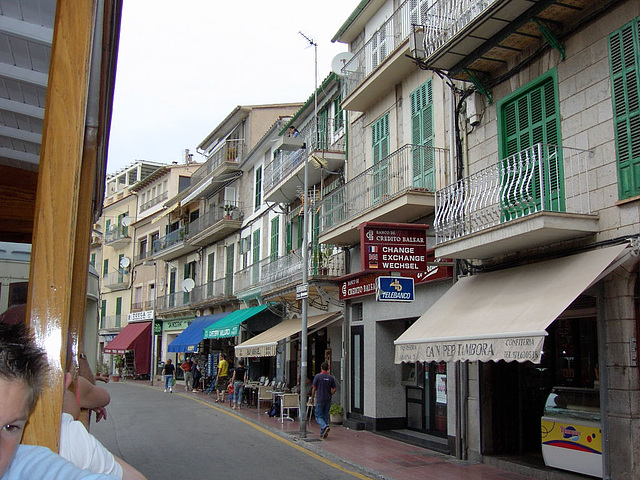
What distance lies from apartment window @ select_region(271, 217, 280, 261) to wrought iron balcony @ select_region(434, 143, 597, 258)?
14.0 meters

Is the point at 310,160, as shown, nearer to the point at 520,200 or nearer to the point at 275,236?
the point at 275,236

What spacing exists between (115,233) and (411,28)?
134 ft

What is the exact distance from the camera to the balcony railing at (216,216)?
31.3 metres

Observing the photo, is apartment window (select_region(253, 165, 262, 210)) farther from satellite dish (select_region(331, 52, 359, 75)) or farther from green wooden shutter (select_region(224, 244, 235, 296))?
satellite dish (select_region(331, 52, 359, 75))

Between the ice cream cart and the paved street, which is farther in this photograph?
the paved street

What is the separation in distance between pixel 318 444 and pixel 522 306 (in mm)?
6534

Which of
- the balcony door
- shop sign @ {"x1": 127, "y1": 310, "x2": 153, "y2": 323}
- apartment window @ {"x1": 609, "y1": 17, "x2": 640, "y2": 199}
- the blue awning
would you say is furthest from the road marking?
shop sign @ {"x1": 127, "y1": 310, "x2": 153, "y2": 323}

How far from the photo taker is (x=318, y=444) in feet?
45.7

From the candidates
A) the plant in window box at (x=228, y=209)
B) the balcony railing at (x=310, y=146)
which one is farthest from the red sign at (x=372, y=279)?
the plant in window box at (x=228, y=209)

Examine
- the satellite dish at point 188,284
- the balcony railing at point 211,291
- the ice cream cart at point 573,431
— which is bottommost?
the ice cream cart at point 573,431

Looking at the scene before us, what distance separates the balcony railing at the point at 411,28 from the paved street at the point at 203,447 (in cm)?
817

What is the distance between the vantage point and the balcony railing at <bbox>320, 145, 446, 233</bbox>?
13.9 metres

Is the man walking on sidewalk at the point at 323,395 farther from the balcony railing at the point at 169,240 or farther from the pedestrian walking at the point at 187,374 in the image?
the balcony railing at the point at 169,240

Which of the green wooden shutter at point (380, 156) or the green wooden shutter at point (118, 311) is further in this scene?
the green wooden shutter at point (118, 311)
